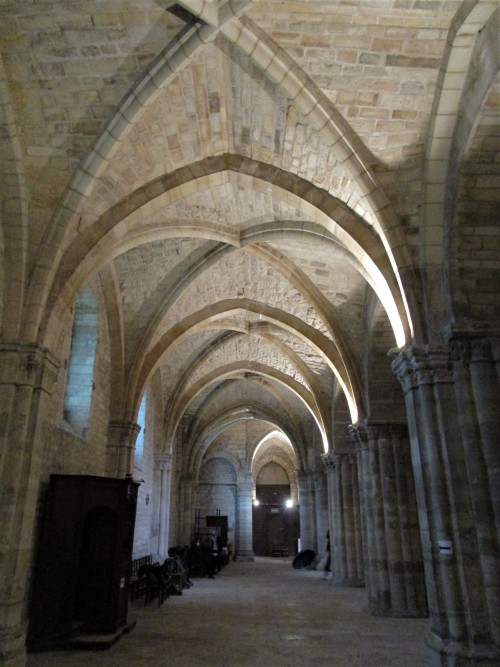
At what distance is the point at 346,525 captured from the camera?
39.8 feet

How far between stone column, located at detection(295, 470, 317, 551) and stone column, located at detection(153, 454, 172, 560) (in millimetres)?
5932

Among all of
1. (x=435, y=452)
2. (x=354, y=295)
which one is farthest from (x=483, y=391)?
(x=354, y=295)

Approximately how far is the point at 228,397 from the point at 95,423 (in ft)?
37.0

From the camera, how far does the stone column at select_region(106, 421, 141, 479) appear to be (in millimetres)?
9516

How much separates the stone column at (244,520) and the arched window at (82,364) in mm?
16023

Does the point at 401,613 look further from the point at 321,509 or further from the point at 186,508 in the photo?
the point at 186,508

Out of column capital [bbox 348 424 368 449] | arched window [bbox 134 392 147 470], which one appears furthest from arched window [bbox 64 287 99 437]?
column capital [bbox 348 424 368 449]

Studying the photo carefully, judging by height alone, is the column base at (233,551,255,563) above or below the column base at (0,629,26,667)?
below

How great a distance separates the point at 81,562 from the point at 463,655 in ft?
16.0

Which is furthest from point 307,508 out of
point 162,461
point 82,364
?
point 82,364

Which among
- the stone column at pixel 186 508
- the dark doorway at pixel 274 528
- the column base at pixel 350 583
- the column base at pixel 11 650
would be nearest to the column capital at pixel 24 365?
the column base at pixel 11 650

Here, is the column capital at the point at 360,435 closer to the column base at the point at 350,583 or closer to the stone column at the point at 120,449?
the stone column at the point at 120,449

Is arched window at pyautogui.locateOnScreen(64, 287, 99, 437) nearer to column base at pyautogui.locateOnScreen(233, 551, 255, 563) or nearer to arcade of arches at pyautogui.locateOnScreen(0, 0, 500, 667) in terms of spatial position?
arcade of arches at pyautogui.locateOnScreen(0, 0, 500, 667)

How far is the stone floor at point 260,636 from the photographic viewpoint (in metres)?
5.23
